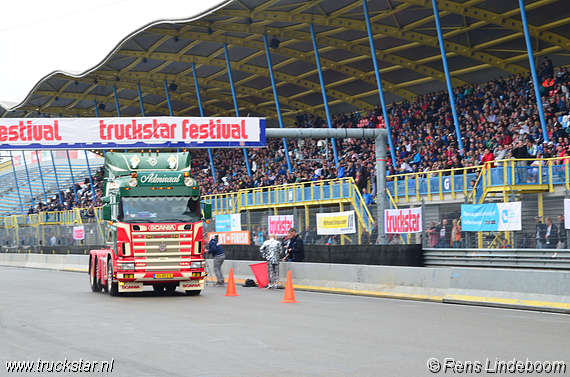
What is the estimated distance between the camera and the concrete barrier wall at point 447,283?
1542 cm

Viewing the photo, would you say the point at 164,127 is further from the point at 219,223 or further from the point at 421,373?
the point at 421,373

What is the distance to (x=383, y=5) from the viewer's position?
34750 mm

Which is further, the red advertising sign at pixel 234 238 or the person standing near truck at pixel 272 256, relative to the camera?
the red advertising sign at pixel 234 238

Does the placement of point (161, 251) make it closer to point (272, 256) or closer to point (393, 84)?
point (272, 256)

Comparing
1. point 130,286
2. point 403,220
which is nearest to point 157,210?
point 130,286

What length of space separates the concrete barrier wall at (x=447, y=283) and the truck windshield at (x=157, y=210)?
463 cm

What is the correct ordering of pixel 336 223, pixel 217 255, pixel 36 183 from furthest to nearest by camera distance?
pixel 36 183
pixel 217 255
pixel 336 223

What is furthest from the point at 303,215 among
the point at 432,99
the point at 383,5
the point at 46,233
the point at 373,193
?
the point at 46,233

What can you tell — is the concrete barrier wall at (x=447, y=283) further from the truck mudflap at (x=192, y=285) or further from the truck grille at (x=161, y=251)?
the truck grille at (x=161, y=251)

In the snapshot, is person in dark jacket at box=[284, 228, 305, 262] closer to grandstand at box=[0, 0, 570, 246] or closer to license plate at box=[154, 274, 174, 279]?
grandstand at box=[0, 0, 570, 246]

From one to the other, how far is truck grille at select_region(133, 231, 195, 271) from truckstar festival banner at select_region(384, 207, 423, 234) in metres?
6.45

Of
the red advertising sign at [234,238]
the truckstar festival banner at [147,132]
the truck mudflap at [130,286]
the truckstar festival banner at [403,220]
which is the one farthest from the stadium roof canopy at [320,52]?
the truck mudflap at [130,286]

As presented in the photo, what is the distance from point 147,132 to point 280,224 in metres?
6.20

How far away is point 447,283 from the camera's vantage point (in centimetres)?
1798
